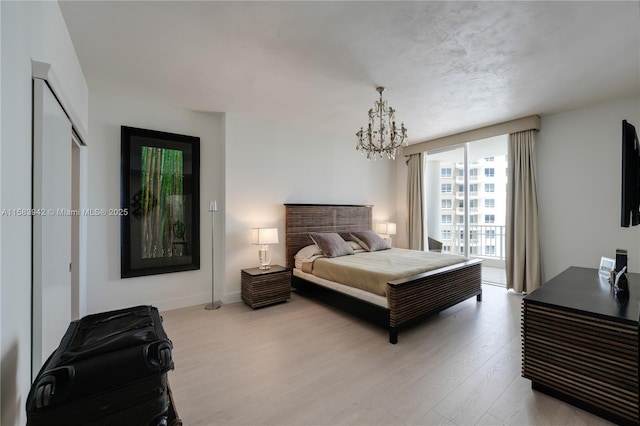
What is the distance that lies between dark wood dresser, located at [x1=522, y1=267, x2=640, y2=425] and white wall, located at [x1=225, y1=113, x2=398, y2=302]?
3.26 metres

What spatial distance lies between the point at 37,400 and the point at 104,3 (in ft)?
7.42

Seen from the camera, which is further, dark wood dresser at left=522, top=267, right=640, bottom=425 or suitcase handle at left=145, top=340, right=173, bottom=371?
dark wood dresser at left=522, top=267, right=640, bottom=425

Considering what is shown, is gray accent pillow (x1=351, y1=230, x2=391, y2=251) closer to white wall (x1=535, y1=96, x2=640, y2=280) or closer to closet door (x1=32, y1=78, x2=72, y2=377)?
white wall (x1=535, y1=96, x2=640, y2=280)

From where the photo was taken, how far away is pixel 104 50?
2.30 metres

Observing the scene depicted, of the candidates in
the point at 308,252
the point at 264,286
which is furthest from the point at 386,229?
the point at 264,286

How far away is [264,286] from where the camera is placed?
3.54m

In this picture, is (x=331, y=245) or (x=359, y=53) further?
(x=331, y=245)

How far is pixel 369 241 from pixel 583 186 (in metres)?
3.02

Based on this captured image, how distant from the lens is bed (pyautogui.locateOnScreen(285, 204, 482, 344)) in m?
2.66

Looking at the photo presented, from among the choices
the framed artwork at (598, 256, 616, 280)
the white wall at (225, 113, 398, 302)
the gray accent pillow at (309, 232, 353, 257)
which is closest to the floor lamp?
the white wall at (225, 113, 398, 302)

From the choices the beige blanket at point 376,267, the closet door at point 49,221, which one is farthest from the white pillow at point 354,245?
the closet door at point 49,221

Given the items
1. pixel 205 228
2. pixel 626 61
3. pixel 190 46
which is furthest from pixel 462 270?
pixel 190 46

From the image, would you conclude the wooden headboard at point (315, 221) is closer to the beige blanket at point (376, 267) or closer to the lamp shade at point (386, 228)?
the lamp shade at point (386, 228)

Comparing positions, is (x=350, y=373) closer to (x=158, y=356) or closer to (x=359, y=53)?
(x=158, y=356)
